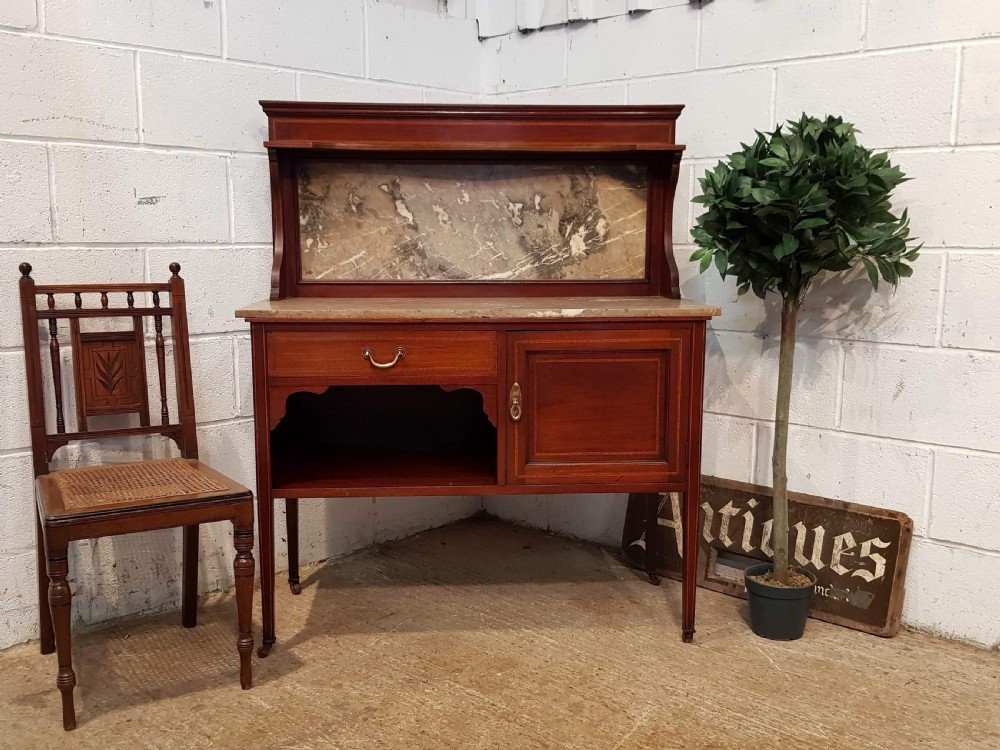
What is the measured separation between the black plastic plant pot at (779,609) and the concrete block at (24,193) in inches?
78.0

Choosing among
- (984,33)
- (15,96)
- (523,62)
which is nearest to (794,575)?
(984,33)

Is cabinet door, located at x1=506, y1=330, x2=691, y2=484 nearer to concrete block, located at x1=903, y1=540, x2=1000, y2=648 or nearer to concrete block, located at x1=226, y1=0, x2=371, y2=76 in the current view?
concrete block, located at x1=903, y1=540, x2=1000, y2=648

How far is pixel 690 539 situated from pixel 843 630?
510 mm

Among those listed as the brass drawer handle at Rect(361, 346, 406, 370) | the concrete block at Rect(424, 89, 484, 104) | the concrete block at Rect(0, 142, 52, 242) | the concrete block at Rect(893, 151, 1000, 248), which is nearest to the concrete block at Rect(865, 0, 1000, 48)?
the concrete block at Rect(893, 151, 1000, 248)

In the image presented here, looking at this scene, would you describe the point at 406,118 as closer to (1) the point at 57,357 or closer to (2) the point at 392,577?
(1) the point at 57,357

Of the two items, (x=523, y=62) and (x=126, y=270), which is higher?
(x=523, y=62)

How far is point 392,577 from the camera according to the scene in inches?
103

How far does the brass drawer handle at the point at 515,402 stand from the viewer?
2002 millimetres

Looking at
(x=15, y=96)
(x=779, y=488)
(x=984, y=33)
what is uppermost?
(x=984, y=33)

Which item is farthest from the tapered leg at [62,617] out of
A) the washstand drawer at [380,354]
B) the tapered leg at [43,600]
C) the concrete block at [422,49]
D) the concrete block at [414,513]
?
the concrete block at [422,49]

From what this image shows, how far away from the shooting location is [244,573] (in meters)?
1.89

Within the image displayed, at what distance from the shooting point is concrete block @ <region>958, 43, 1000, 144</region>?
200cm

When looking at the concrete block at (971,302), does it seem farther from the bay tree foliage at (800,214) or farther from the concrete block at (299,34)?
the concrete block at (299,34)

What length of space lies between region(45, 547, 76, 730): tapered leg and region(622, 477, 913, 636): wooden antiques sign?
1593mm
